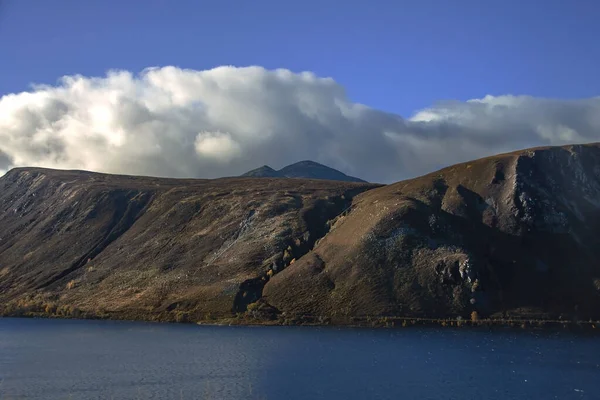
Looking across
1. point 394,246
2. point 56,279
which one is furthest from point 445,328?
point 56,279

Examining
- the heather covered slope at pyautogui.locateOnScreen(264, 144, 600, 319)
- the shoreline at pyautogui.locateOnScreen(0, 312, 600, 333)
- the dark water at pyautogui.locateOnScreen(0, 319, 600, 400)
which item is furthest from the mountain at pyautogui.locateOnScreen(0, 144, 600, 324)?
the dark water at pyautogui.locateOnScreen(0, 319, 600, 400)

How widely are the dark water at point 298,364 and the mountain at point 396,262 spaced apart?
1656 centimetres

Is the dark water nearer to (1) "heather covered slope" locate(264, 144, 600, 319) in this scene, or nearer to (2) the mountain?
(1) "heather covered slope" locate(264, 144, 600, 319)

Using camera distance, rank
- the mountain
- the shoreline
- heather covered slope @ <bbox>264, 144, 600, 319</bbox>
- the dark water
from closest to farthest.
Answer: the dark water, the shoreline, heather covered slope @ <bbox>264, 144, 600, 319</bbox>, the mountain

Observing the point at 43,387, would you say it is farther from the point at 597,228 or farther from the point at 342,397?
the point at 597,228

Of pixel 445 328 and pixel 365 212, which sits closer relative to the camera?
pixel 445 328

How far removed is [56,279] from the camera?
645 feet

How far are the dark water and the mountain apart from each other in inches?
652

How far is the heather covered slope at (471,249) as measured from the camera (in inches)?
5546

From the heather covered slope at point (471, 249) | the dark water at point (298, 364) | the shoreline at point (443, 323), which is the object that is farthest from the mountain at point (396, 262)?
the dark water at point (298, 364)

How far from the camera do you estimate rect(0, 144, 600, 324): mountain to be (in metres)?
142

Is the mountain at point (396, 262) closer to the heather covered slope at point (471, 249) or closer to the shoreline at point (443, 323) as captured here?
the heather covered slope at point (471, 249)

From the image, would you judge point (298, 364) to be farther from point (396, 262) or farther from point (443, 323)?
point (396, 262)

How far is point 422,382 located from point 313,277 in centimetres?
7982
